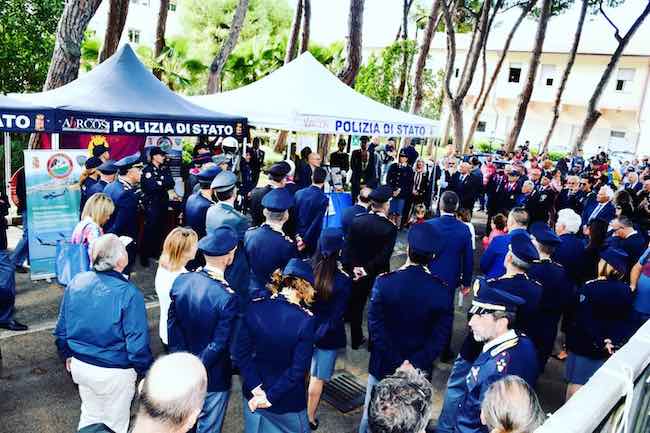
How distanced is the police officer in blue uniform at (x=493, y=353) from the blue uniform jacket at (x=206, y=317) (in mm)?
1575

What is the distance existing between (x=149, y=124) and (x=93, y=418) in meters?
4.82

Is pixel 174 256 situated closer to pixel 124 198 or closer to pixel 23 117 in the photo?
pixel 124 198

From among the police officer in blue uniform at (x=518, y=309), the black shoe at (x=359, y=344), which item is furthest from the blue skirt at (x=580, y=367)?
the black shoe at (x=359, y=344)

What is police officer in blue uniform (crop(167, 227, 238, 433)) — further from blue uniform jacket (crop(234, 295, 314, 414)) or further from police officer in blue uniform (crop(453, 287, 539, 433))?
police officer in blue uniform (crop(453, 287, 539, 433))

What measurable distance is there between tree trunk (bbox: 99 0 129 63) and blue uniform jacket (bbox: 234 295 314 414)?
478 inches

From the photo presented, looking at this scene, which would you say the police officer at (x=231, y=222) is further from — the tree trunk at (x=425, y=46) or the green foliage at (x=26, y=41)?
the tree trunk at (x=425, y=46)

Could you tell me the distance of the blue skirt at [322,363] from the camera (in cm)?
431

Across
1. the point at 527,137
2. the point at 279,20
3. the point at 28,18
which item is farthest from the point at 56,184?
the point at 527,137

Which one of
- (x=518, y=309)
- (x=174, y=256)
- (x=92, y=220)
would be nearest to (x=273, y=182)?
(x=92, y=220)

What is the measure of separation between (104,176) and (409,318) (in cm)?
497

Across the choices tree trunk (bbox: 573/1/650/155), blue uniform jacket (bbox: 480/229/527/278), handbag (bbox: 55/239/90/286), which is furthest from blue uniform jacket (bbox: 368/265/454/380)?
tree trunk (bbox: 573/1/650/155)

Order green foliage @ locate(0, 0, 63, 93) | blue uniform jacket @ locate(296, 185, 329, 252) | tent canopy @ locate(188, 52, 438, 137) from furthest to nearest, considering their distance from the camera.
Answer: green foliage @ locate(0, 0, 63, 93)
tent canopy @ locate(188, 52, 438, 137)
blue uniform jacket @ locate(296, 185, 329, 252)

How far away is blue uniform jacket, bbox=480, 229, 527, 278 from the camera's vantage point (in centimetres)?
557

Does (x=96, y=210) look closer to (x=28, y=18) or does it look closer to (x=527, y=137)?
(x=28, y=18)
